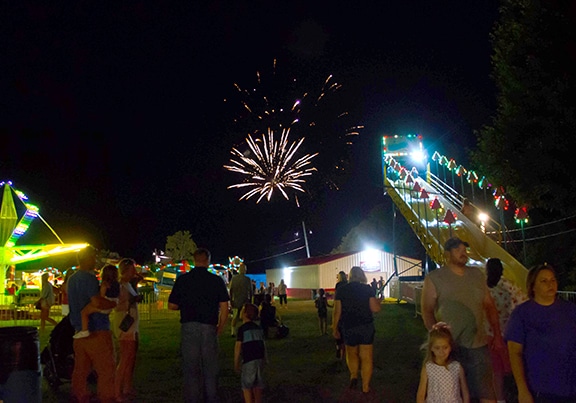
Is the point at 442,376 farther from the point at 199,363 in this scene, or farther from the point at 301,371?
the point at 301,371

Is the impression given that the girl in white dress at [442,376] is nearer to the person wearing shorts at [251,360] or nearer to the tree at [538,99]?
the person wearing shorts at [251,360]

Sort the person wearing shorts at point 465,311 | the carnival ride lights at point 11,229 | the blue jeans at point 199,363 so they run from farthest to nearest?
the carnival ride lights at point 11,229 → the blue jeans at point 199,363 → the person wearing shorts at point 465,311

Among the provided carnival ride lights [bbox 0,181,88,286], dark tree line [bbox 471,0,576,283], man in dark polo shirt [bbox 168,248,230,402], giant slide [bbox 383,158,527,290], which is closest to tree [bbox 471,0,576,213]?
dark tree line [bbox 471,0,576,283]

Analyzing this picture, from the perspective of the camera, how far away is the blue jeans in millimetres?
6219

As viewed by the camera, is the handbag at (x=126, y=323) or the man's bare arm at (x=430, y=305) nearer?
the man's bare arm at (x=430, y=305)

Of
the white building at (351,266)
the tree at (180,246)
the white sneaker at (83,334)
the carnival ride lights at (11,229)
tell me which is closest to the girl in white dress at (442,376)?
the white sneaker at (83,334)

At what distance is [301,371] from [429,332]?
221 inches

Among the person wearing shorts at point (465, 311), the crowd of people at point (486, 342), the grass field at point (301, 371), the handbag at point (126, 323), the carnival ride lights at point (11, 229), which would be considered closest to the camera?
the crowd of people at point (486, 342)

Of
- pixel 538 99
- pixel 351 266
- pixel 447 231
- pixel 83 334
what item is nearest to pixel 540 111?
pixel 538 99

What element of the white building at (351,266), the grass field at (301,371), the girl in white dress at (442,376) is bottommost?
the grass field at (301,371)

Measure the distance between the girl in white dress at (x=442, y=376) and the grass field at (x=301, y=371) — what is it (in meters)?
3.16

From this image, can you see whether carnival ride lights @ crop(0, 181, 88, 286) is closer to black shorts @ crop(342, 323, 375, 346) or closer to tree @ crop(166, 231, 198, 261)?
black shorts @ crop(342, 323, 375, 346)

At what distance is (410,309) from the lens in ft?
81.2

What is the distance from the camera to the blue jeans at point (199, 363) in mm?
6219
